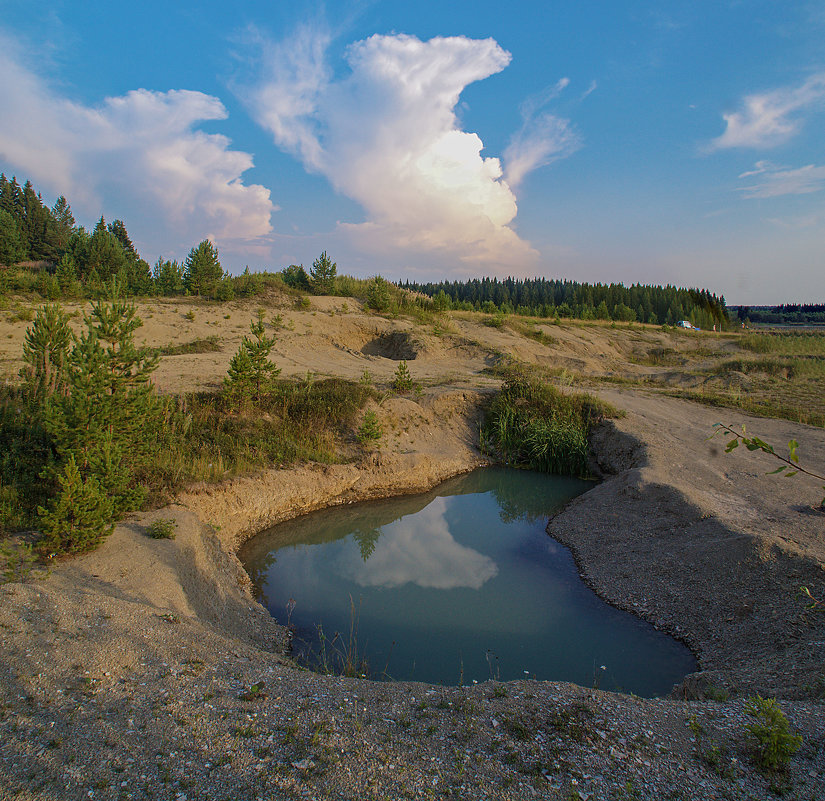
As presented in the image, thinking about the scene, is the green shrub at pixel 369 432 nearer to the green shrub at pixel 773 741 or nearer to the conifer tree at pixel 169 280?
the green shrub at pixel 773 741

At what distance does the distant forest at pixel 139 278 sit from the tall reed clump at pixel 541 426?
33.6 feet

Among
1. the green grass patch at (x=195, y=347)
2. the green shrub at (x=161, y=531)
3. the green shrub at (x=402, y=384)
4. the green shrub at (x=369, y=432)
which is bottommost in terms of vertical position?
the green shrub at (x=161, y=531)

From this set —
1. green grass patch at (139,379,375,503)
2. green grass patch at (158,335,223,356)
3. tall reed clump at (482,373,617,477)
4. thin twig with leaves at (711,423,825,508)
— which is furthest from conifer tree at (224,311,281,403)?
thin twig with leaves at (711,423,825,508)

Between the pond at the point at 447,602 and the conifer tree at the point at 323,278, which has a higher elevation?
the conifer tree at the point at 323,278

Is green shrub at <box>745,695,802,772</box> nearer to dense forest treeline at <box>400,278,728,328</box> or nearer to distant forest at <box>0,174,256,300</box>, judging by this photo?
distant forest at <box>0,174,256,300</box>

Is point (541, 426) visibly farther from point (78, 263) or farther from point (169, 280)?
point (78, 263)

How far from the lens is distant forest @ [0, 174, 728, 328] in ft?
78.7

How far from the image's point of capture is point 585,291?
6894cm

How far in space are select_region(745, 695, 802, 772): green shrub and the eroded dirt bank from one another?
84 mm

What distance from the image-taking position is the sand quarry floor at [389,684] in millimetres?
Answer: 3381

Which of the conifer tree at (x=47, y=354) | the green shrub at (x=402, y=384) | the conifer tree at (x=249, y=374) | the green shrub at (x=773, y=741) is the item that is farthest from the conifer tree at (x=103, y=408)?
the green shrub at (x=402, y=384)

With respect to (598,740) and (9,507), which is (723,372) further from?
(9,507)

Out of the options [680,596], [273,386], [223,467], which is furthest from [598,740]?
[273,386]

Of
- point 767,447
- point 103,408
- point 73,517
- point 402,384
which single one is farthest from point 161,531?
point 402,384
